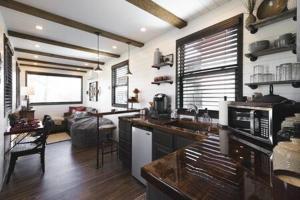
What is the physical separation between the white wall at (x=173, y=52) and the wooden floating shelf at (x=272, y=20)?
6 centimetres

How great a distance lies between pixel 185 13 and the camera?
2.47 meters

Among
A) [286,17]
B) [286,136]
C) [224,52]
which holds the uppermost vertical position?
[286,17]

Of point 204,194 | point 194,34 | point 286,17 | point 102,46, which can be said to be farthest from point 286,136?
point 102,46

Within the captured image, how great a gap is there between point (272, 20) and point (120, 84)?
397cm

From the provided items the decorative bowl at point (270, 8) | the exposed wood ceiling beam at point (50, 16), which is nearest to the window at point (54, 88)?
the exposed wood ceiling beam at point (50, 16)

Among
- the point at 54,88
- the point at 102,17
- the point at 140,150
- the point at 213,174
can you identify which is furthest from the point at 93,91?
the point at 213,174

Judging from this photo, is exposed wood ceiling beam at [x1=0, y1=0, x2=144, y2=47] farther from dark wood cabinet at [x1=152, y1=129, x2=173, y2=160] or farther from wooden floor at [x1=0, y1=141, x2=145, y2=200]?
wooden floor at [x1=0, y1=141, x2=145, y2=200]

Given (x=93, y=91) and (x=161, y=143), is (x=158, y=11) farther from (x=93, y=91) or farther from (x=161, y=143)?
(x=93, y=91)

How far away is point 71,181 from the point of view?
8.38 feet

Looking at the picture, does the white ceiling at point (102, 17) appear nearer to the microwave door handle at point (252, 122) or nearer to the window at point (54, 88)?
the microwave door handle at point (252, 122)

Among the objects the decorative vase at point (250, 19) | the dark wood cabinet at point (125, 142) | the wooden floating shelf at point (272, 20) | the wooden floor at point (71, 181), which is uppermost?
the decorative vase at point (250, 19)

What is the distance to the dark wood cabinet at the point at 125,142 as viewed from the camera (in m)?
2.86

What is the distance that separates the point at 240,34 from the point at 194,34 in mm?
787

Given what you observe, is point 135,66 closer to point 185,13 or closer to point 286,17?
point 185,13
